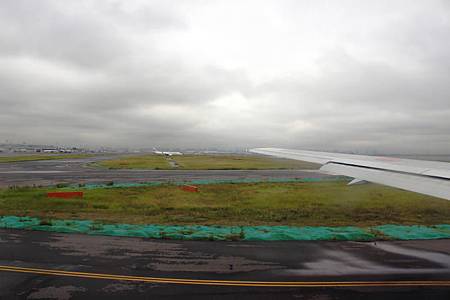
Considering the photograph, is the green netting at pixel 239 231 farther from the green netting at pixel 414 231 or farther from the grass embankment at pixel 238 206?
the grass embankment at pixel 238 206

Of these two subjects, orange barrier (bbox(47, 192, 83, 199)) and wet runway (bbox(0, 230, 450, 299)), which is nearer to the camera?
wet runway (bbox(0, 230, 450, 299))

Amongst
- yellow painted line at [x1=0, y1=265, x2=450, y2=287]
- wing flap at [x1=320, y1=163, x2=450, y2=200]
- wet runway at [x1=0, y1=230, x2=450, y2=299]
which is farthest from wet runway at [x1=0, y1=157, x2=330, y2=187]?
yellow painted line at [x1=0, y1=265, x2=450, y2=287]

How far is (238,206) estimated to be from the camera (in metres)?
21.6

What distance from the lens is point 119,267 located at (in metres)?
9.67

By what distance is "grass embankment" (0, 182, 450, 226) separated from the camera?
17562 millimetres

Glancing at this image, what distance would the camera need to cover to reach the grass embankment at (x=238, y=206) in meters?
17.6

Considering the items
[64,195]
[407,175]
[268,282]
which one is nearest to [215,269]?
[268,282]

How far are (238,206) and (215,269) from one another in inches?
473

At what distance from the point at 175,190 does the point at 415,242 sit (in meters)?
20.2

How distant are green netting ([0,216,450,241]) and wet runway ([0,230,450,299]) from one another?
775 millimetres

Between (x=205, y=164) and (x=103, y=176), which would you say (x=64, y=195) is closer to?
(x=103, y=176)

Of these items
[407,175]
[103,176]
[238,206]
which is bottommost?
[238,206]

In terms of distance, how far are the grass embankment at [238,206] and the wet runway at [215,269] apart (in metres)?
4.47

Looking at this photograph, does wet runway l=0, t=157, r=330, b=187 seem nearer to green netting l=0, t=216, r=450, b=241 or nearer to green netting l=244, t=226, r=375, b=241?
green netting l=0, t=216, r=450, b=241
